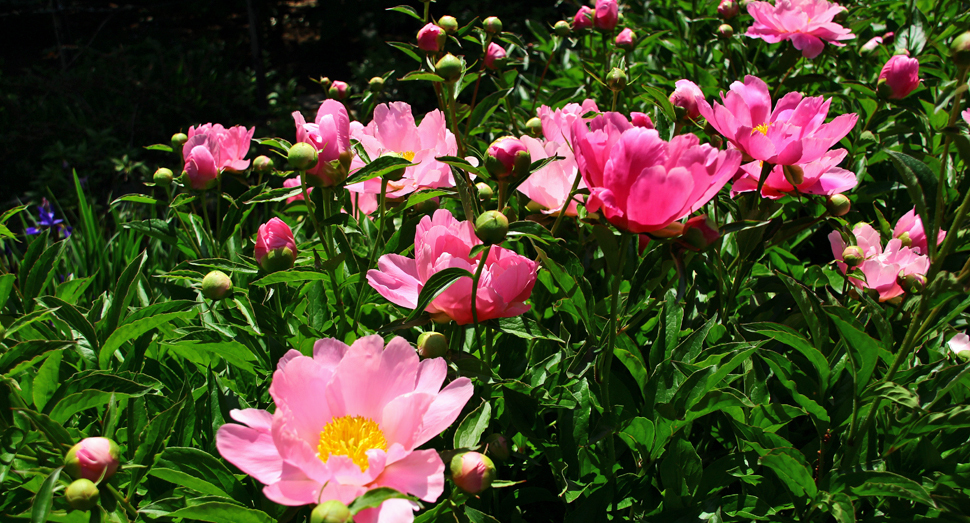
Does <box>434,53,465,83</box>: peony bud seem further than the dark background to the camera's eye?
No

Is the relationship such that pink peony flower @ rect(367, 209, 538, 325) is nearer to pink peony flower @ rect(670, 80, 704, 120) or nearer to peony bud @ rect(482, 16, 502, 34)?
pink peony flower @ rect(670, 80, 704, 120)

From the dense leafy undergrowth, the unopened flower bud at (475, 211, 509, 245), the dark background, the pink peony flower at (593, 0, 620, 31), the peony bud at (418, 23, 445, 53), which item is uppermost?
the peony bud at (418, 23, 445, 53)

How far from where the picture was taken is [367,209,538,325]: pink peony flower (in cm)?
80

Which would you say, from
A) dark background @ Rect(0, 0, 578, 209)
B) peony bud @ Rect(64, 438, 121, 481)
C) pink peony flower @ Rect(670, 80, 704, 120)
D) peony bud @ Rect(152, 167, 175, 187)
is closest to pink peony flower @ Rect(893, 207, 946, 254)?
pink peony flower @ Rect(670, 80, 704, 120)

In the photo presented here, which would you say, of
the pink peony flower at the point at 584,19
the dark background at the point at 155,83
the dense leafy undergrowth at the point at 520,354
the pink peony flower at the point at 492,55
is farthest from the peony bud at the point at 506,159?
the dark background at the point at 155,83

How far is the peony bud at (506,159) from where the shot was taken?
0.85 meters

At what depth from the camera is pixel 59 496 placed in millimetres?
789

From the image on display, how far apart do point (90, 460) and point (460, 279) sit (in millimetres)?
455

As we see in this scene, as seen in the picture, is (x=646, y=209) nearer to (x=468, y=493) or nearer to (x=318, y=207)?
(x=468, y=493)

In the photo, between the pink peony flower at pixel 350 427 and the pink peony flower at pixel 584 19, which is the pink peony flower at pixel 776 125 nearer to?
the pink peony flower at pixel 350 427

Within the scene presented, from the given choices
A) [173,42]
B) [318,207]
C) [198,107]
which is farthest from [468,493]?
[173,42]

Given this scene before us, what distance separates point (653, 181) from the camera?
2.32ft

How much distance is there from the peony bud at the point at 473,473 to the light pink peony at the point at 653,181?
12.6 inches

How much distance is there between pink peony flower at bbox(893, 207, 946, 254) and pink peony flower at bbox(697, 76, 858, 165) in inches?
12.0
